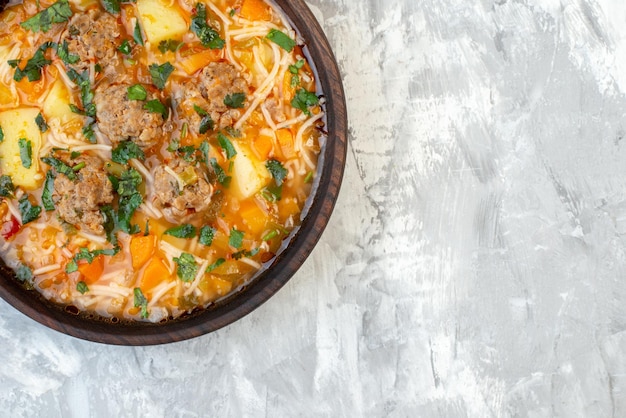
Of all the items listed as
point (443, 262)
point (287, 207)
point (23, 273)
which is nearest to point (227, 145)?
point (287, 207)

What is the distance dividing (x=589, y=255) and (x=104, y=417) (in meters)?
3.69

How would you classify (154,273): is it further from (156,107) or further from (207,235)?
(156,107)

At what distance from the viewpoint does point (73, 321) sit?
3.77m

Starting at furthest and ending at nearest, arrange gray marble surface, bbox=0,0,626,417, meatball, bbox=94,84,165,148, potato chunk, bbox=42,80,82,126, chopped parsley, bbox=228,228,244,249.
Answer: gray marble surface, bbox=0,0,626,417, chopped parsley, bbox=228,228,244,249, potato chunk, bbox=42,80,82,126, meatball, bbox=94,84,165,148

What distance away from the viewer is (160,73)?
3797mm

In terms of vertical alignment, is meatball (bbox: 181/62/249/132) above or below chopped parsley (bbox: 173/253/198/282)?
above

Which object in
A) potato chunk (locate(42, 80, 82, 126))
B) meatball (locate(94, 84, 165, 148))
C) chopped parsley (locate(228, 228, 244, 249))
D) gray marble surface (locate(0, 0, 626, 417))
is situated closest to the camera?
meatball (locate(94, 84, 165, 148))

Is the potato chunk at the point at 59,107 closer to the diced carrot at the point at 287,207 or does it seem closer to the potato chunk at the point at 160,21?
the potato chunk at the point at 160,21

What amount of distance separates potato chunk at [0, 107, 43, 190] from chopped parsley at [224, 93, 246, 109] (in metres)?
1.12

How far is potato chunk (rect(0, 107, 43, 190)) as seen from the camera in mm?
3768

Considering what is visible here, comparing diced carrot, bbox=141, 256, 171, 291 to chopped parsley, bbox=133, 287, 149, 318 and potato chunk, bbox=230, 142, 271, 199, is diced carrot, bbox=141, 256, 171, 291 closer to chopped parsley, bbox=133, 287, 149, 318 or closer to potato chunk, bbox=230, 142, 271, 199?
chopped parsley, bbox=133, 287, 149, 318

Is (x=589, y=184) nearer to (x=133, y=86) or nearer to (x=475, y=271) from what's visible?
(x=475, y=271)

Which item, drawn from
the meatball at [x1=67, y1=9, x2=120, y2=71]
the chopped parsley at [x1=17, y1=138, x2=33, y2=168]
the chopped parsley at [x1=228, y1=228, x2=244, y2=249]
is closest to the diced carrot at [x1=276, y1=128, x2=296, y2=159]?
the chopped parsley at [x1=228, y1=228, x2=244, y2=249]

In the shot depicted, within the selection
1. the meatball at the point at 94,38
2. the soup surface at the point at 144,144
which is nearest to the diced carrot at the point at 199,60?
the soup surface at the point at 144,144
